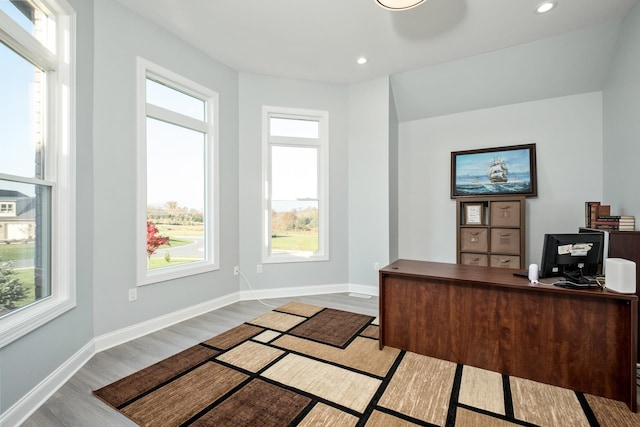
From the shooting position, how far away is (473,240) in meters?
4.11

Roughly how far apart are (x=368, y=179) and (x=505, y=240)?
198 centimetres

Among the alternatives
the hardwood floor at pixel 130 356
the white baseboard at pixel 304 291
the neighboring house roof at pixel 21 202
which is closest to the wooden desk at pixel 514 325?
the hardwood floor at pixel 130 356

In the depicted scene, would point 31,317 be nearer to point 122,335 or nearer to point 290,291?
point 122,335

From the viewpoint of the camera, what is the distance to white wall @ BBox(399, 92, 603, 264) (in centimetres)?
373

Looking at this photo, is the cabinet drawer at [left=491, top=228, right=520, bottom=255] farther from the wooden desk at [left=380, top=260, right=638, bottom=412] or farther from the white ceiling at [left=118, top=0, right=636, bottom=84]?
the white ceiling at [left=118, top=0, right=636, bottom=84]

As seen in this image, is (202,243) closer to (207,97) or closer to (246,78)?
(207,97)

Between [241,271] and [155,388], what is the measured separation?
2.10 m

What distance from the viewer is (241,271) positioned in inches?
161

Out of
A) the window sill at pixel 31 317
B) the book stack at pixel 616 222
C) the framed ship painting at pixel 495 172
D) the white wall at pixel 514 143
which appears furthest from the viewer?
the framed ship painting at pixel 495 172

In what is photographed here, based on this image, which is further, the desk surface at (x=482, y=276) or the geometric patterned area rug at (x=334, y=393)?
the desk surface at (x=482, y=276)

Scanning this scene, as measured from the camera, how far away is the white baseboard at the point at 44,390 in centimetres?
165

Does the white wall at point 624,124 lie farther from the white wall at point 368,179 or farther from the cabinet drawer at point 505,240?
the white wall at point 368,179

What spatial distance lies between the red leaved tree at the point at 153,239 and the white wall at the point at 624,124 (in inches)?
182

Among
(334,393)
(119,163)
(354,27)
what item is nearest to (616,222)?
(334,393)
